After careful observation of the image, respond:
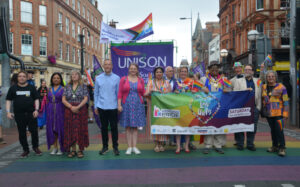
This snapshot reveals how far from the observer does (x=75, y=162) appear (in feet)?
18.1

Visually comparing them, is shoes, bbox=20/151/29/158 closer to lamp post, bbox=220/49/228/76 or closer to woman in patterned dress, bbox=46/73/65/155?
woman in patterned dress, bbox=46/73/65/155

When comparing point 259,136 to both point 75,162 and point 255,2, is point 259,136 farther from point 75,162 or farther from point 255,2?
point 255,2

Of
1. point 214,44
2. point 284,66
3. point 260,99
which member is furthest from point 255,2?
point 260,99

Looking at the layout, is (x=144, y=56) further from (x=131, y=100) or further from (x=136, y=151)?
(x=136, y=151)

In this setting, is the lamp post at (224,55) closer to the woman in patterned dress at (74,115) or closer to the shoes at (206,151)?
the shoes at (206,151)

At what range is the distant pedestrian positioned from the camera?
19.3 feet

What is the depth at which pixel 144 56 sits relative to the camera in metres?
9.88

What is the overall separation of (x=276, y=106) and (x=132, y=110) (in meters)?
3.10

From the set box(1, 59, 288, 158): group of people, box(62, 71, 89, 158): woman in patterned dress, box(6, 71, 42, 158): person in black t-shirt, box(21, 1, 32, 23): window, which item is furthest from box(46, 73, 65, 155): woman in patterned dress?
box(21, 1, 32, 23): window

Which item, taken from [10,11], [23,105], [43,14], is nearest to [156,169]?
[23,105]

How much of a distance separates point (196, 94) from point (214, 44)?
46.6 meters

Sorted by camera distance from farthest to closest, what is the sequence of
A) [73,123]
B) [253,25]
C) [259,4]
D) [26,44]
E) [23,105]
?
[26,44] < [253,25] < [259,4] < [23,105] < [73,123]

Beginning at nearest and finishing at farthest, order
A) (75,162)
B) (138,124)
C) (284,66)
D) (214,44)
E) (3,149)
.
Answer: (75,162), (138,124), (3,149), (284,66), (214,44)

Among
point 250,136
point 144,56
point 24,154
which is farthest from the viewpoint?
point 144,56
